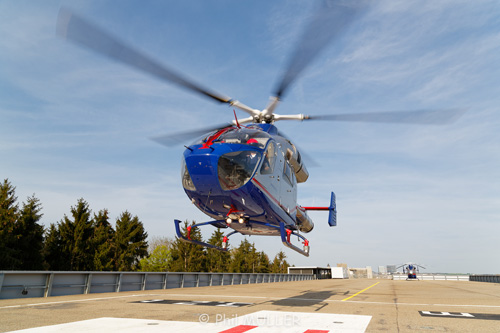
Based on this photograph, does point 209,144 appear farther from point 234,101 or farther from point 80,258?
point 80,258

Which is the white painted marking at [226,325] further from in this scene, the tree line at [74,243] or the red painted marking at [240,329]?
the tree line at [74,243]

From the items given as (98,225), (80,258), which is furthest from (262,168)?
(98,225)

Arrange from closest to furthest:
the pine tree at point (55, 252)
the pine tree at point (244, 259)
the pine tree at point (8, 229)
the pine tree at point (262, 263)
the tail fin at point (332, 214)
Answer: the tail fin at point (332, 214) → the pine tree at point (8, 229) → the pine tree at point (55, 252) → the pine tree at point (244, 259) → the pine tree at point (262, 263)

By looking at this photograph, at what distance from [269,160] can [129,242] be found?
175 feet

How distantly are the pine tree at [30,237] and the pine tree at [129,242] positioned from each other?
16578mm

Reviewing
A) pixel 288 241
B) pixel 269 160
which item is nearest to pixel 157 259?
pixel 288 241

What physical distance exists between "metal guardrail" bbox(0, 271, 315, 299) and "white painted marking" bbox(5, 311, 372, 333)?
7.34m

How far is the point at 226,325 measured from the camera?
7461mm

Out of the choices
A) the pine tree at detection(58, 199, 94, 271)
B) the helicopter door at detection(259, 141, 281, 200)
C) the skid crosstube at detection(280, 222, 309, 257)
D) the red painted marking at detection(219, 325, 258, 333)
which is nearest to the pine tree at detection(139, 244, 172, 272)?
the pine tree at detection(58, 199, 94, 271)

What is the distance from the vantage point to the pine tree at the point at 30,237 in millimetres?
38156

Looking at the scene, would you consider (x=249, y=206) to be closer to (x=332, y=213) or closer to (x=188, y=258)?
(x=332, y=213)

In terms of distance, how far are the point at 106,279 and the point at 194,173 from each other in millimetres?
10479

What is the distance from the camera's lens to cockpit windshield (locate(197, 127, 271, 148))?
1080 centimetres

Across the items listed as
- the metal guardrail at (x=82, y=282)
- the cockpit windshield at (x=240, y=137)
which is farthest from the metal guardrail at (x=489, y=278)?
the cockpit windshield at (x=240, y=137)
